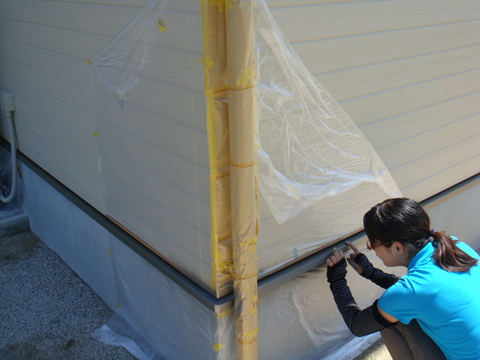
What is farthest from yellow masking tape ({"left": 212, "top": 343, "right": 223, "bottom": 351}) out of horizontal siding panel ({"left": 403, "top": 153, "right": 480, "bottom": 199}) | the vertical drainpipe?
horizontal siding panel ({"left": 403, "top": 153, "right": 480, "bottom": 199})

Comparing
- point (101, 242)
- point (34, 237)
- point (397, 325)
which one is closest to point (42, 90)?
point (101, 242)

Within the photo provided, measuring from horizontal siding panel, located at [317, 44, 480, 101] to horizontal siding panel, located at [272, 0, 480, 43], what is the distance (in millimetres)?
184

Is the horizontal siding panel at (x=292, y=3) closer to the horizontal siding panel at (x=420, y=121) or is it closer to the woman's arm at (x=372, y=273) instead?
the horizontal siding panel at (x=420, y=121)

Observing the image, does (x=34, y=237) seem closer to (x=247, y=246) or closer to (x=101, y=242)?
(x=101, y=242)

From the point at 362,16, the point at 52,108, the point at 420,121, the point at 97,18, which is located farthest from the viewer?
the point at 52,108

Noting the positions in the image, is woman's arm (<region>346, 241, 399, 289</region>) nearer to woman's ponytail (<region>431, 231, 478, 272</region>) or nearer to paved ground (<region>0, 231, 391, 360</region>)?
woman's ponytail (<region>431, 231, 478, 272</region>)

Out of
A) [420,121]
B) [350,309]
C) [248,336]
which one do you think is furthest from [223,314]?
[420,121]

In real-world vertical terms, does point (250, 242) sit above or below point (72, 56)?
below

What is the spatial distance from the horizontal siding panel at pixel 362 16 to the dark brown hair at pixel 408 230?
810 millimetres

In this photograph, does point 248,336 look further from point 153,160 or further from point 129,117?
point 129,117

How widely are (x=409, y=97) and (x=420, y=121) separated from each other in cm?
22

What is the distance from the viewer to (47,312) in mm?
3156

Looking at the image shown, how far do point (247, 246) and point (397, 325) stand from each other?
83 centimetres

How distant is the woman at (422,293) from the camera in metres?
1.77
